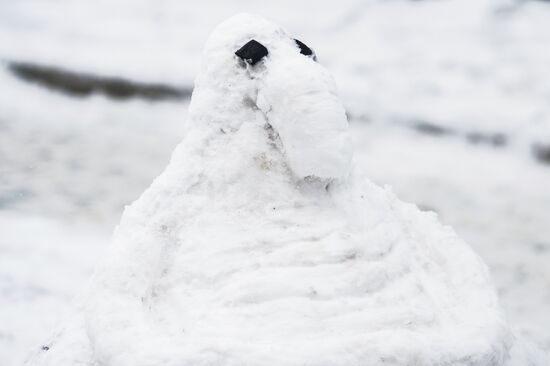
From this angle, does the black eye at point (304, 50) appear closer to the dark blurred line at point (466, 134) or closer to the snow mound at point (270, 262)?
the snow mound at point (270, 262)

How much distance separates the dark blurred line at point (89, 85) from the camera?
Answer: 4945 millimetres

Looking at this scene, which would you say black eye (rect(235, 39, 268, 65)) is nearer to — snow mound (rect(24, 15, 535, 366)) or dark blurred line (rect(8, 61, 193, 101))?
snow mound (rect(24, 15, 535, 366))

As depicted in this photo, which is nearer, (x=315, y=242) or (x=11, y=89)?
(x=315, y=242)

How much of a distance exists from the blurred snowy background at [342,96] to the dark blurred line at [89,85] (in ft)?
0.04

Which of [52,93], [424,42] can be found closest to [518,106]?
[424,42]

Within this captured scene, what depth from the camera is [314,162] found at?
59.5 inches

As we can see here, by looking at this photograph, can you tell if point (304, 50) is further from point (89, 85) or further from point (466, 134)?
point (89, 85)

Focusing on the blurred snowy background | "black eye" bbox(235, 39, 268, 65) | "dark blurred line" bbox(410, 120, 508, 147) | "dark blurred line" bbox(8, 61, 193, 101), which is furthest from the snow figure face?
"dark blurred line" bbox(8, 61, 193, 101)

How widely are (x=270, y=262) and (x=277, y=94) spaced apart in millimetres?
357

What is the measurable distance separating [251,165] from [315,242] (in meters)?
0.23

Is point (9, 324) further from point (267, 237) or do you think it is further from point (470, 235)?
point (470, 235)

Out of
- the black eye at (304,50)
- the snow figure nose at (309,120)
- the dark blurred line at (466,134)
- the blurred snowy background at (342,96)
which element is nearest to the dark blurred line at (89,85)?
the blurred snowy background at (342,96)

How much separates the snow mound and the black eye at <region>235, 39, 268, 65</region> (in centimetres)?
2

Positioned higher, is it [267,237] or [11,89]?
[267,237]
